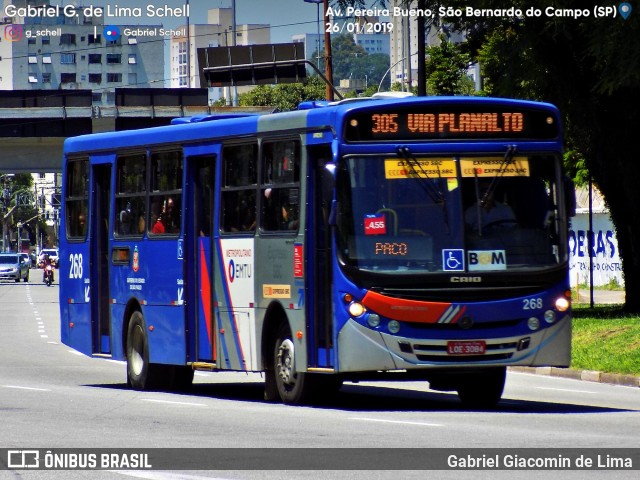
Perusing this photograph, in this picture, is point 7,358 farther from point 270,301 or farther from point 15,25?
point 15,25

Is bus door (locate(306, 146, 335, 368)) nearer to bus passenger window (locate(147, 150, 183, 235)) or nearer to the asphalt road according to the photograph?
the asphalt road

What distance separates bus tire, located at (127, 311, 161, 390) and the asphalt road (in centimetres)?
23

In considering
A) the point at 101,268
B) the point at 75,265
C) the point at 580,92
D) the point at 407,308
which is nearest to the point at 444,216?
the point at 407,308

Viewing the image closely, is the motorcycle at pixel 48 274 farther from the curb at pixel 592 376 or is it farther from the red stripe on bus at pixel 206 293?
the red stripe on bus at pixel 206 293

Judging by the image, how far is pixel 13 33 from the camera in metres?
189

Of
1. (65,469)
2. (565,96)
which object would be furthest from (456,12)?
(65,469)

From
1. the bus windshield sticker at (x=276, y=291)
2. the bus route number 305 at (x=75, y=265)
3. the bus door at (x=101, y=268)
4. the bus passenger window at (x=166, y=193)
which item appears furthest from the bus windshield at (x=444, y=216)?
the bus route number 305 at (x=75, y=265)

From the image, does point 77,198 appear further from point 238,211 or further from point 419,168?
point 419,168

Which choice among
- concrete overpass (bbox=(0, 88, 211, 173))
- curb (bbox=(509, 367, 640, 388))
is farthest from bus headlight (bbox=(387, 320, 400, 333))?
concrete overpass (bbox=(0, 88, 211, 173))

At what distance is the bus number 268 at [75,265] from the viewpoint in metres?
21.2

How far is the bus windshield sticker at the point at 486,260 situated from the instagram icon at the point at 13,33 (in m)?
177

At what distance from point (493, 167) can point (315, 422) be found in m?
3.18

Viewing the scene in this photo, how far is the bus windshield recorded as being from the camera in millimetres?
14883

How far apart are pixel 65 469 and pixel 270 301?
5.91 m
